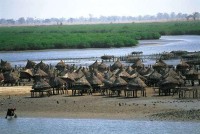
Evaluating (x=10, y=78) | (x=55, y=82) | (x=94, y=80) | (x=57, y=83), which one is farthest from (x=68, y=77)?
(x=10, y=78)

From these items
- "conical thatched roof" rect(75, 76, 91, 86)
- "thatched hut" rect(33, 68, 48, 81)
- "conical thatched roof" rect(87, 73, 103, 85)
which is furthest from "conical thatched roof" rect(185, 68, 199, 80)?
"thatched hut" rect(33, 68, 48, 81)

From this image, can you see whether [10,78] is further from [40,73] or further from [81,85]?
[81,85]

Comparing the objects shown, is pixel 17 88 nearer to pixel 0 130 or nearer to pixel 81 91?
pixel 81 91

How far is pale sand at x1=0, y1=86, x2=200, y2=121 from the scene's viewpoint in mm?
42403

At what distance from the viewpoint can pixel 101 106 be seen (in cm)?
4569

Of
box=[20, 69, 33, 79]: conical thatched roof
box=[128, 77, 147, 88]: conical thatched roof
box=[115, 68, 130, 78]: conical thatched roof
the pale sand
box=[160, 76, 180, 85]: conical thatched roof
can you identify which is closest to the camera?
the pale sand

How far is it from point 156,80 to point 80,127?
17176mm

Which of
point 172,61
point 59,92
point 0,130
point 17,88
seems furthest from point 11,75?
point 172,61

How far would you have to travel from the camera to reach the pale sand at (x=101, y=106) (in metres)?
42.4

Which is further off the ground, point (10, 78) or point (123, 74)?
point (123, 74)

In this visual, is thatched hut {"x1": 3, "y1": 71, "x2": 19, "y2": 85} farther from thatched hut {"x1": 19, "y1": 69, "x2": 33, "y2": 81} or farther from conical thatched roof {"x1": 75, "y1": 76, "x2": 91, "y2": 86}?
conical thatched roof {"x1": 75, "y1": 76, "x2": 91, "y2": 86}

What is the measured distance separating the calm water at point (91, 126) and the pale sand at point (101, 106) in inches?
52.1

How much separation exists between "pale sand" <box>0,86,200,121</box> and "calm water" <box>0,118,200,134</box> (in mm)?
1324

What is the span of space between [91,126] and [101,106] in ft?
19.8
